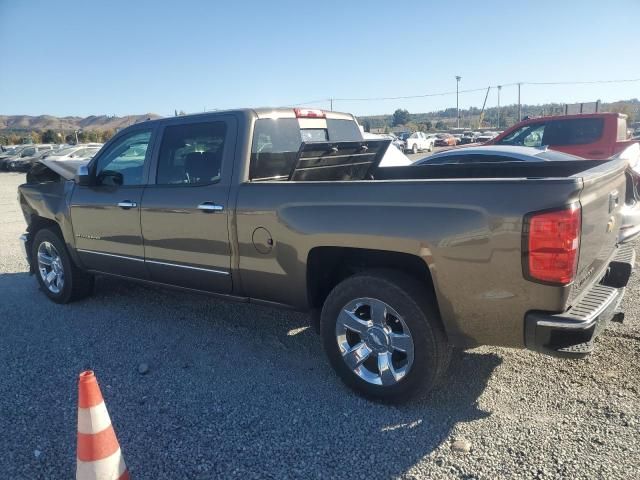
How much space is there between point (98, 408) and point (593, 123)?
985 centimetres

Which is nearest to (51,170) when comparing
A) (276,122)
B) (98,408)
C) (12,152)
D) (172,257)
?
(172,257)

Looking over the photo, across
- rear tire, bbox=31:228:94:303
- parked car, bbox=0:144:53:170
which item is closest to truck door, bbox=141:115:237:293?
rear tire, bbox=31:228:94:303

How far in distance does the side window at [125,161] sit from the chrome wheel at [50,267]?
1.21 m

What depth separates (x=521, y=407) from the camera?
3.16m

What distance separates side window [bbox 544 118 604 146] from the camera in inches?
374

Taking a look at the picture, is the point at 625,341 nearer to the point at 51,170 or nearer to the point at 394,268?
the point at 394,268

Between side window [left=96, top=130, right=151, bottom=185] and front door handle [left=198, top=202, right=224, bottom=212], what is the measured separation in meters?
0.93

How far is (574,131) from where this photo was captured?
9711 millimetres

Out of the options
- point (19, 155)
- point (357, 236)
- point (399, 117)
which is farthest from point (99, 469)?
point (399, 117)

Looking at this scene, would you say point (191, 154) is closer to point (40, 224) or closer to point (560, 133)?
point (40, 224)

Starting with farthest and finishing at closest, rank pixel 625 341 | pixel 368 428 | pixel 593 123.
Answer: pixel 593 123
pixel 625 341
pixel 368 428

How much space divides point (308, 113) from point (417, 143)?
37.0 meters

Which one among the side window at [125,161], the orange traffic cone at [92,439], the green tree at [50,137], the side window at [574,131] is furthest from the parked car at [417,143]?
the green tree at [50,137]

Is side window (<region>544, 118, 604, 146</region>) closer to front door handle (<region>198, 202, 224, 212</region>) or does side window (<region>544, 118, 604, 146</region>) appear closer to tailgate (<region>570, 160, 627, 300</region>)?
tailgate (<region>570, 160, 627, 300</region>)
